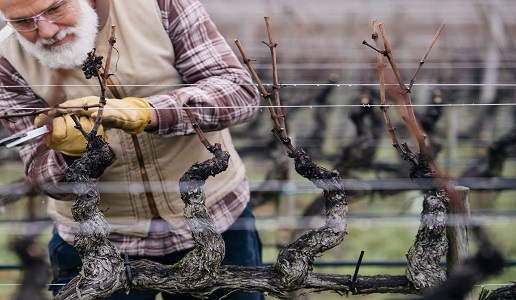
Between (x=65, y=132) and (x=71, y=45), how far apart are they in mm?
198

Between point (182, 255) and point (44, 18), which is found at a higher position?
point (44, 18)

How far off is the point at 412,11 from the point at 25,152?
3546 mm

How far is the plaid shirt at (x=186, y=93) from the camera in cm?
141

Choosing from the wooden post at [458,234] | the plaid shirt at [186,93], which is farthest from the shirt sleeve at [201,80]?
A: the wooden post at [458,234]

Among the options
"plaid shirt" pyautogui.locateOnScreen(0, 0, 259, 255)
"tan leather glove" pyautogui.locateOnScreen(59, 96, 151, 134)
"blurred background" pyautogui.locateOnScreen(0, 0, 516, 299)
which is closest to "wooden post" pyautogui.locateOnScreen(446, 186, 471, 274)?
"plaid shirt" pyautogui.locateOnScreen(0, 0, 259, 255)

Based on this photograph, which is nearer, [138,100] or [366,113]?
[138,100]

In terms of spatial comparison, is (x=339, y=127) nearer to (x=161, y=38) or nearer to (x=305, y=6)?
(x=305, y=6)

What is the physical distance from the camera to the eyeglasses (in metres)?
1.38

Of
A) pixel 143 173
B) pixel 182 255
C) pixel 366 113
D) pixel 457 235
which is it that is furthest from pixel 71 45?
pixel 366 113

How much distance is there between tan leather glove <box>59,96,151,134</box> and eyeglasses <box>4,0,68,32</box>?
17cm

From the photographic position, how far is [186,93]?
1410mm

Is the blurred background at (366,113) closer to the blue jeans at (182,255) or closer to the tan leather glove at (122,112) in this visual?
the blue jeans at (182,255)

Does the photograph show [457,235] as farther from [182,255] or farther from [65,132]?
[65,132]

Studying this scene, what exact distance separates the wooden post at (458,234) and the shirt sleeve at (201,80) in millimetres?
415
